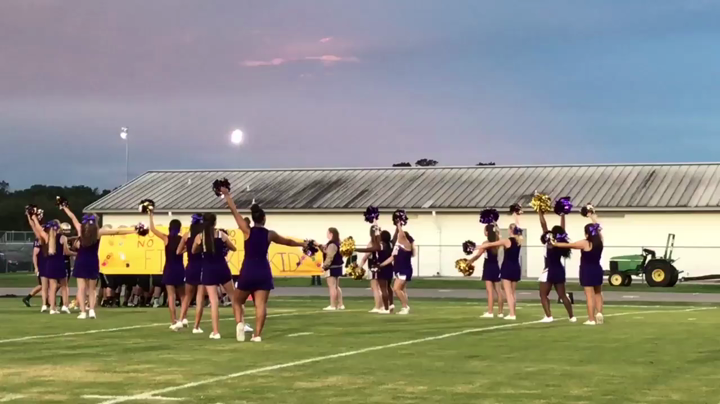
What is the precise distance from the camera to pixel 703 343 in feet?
53.7

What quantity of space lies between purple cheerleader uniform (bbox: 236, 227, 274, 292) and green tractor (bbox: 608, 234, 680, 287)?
95.1 feet

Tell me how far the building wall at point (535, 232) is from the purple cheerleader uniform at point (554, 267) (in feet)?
90.1

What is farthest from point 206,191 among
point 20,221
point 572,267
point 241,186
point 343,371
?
point 343,371

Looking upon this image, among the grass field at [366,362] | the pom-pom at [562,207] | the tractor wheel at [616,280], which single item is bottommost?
the grass field at [366,362]

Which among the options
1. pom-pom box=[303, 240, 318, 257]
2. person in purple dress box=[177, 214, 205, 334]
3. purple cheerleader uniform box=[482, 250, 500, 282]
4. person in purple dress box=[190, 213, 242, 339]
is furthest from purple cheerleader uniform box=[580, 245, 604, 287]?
person in purple dress box=[177, 214, 205, 334]

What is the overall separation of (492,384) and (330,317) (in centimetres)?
1092

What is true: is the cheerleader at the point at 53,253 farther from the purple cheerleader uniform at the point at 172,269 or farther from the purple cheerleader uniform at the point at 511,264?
the purple cheerleader uniform at the point at 511,264

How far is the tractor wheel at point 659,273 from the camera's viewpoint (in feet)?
137

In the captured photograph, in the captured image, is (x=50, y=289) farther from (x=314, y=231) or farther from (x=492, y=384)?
(x=314, y=231)

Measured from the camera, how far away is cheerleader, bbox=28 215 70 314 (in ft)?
76.0

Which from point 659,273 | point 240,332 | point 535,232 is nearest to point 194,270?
point 240,332

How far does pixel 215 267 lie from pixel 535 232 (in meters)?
36.8

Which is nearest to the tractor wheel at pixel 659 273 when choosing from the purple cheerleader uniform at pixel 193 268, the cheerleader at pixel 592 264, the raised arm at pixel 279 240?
the cheerleader at pixel 592 264

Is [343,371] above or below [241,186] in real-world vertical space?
below
